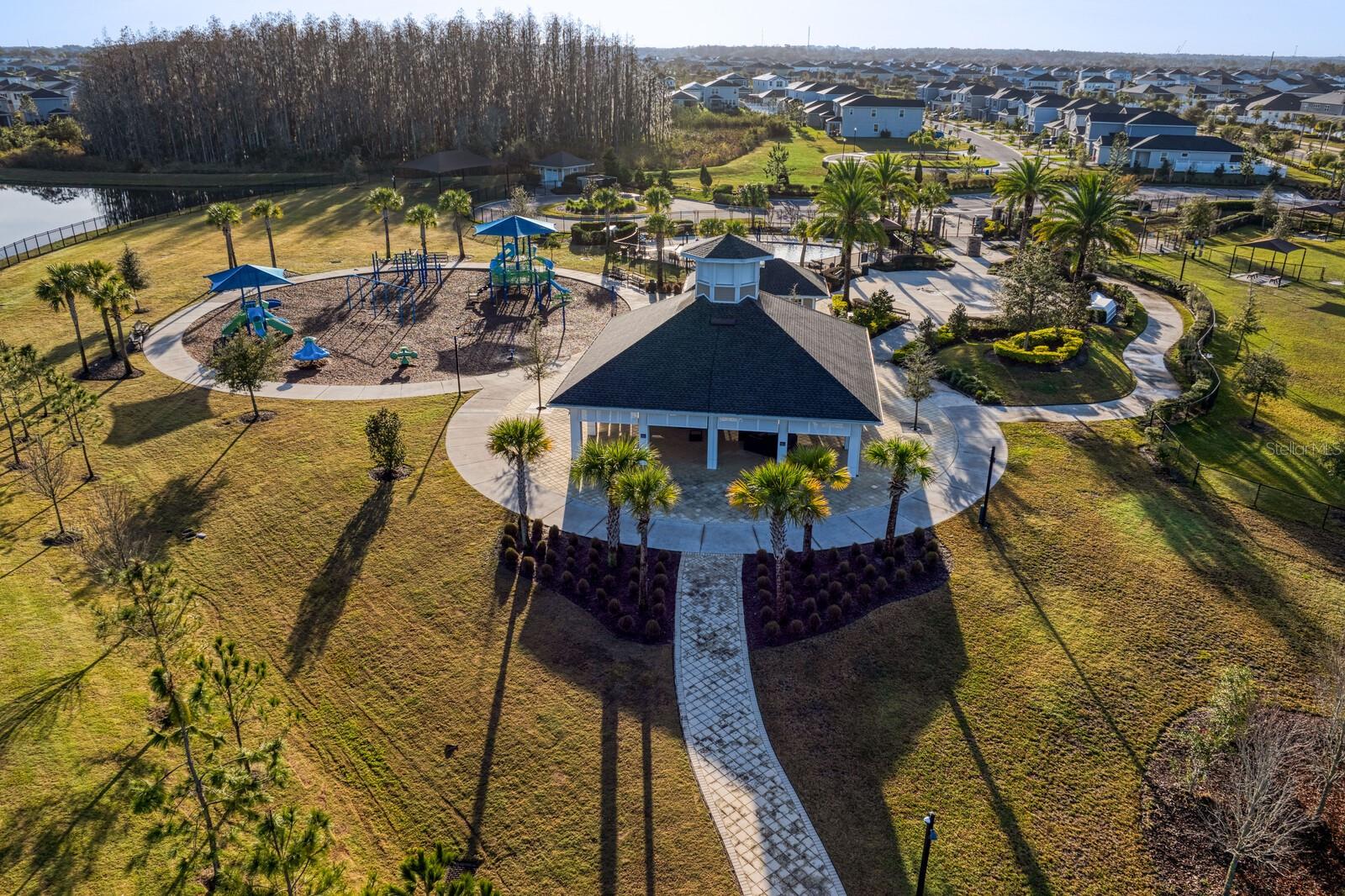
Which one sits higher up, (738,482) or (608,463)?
(608,463)

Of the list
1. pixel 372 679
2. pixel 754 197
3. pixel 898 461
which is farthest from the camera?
pixel 754 197

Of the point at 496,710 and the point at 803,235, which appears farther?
the point at 803,235

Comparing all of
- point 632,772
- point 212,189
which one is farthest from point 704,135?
point 632,772

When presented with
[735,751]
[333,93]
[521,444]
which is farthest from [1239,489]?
[333,93]

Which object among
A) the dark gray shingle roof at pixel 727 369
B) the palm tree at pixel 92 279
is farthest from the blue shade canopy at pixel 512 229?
the dark gray shingle roof at pixel 727 369

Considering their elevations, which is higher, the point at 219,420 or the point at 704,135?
the point at 704,135

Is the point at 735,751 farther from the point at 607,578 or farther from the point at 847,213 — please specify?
the point at 847,213

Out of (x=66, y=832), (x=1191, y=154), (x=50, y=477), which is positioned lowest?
(x=66, y=832)

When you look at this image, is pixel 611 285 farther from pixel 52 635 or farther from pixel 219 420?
pixel 52 635
